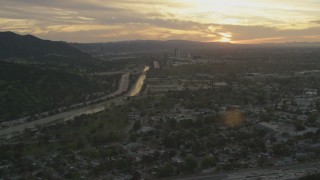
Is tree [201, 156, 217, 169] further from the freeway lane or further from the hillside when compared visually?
the hillside

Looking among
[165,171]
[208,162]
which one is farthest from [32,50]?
[165,171]

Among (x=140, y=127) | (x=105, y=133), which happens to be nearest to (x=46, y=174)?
(x=105, y=133)

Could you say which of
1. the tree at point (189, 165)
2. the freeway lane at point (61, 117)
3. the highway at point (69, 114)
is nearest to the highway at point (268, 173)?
the tree at point (189, 165)

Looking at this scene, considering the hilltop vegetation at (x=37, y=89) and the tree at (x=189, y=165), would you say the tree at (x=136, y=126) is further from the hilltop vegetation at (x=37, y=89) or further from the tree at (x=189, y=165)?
the hilltop vegetation at (x=37, y=89)

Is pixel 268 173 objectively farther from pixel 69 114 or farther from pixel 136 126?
pixel 69 114

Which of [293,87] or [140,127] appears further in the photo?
[293,87]

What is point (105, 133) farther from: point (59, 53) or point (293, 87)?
point (59, 53)
